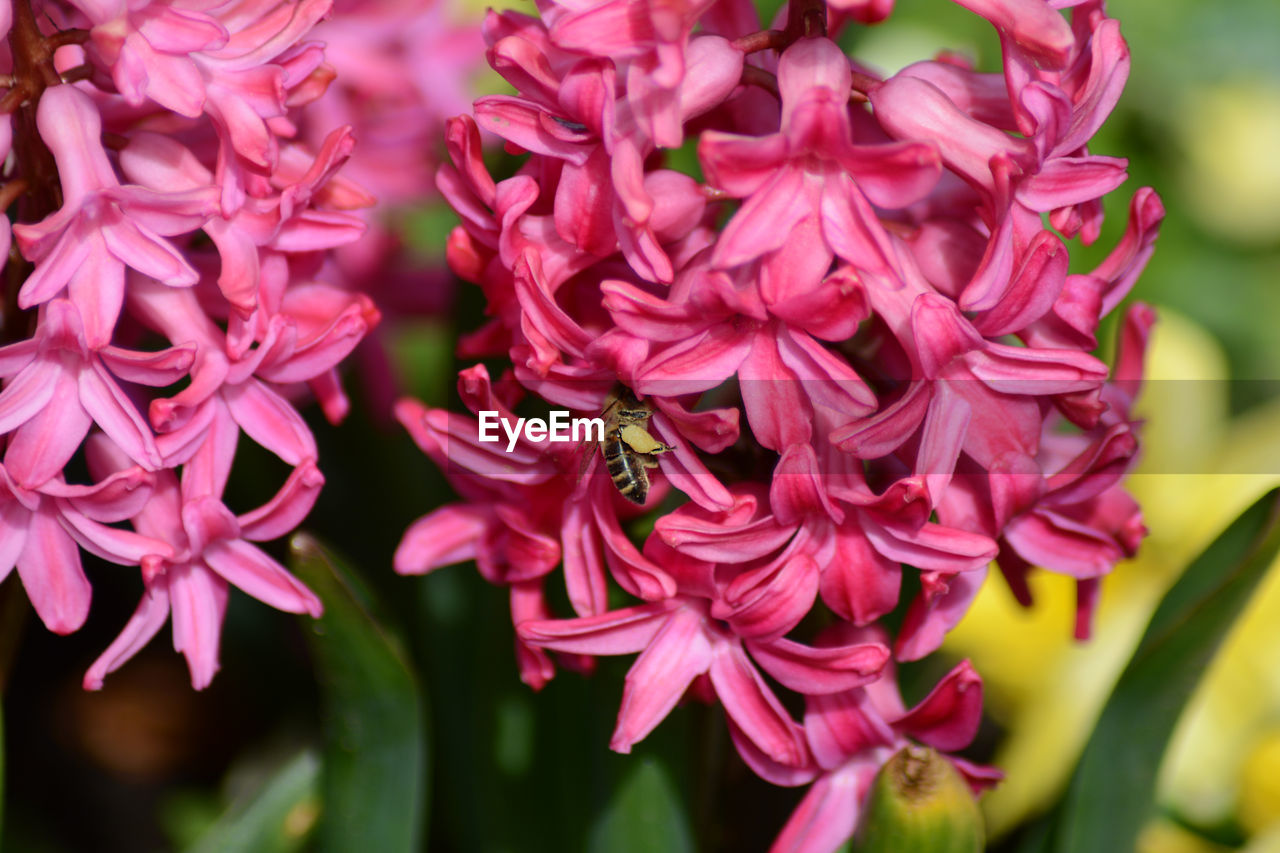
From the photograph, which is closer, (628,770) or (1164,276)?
(628,770)

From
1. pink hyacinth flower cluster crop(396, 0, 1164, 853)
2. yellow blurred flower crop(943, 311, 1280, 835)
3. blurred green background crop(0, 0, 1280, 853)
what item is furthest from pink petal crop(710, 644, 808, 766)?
yellow blurred flower crop(943, 311, 1280, 835)

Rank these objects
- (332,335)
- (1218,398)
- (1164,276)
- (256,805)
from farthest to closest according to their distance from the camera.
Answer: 1. (1164,276)
2. (1218,398)
3. (256,805)
4. (332,335)

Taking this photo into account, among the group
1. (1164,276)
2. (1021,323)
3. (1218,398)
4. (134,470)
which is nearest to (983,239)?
(1021,323)

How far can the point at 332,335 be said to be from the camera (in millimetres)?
775

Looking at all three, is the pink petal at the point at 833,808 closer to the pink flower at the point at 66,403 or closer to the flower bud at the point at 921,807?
the flower bud at the point at 921,807

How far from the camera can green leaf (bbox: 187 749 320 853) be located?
98 cm

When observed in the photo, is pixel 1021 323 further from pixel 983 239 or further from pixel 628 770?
pixel 628 770

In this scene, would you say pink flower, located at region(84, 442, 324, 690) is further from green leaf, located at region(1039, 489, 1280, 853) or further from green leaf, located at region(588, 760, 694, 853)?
green leaf, located at region(1039, 489, 1280, 853)

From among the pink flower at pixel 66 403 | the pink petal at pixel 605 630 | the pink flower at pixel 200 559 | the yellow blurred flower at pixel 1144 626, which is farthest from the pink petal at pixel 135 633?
the yellow blurred flower at pixel 1144 626

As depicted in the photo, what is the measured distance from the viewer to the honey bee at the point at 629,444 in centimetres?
70

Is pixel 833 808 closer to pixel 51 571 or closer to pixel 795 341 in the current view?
pixel 795 341

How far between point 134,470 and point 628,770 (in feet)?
1.30

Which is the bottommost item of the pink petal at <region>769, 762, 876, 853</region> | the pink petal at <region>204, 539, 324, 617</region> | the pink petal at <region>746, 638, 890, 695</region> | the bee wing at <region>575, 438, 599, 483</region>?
the pink petal at <region>769, 762, 876, 853</region>

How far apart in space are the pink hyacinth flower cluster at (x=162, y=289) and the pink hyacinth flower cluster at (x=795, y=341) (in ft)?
0.37
